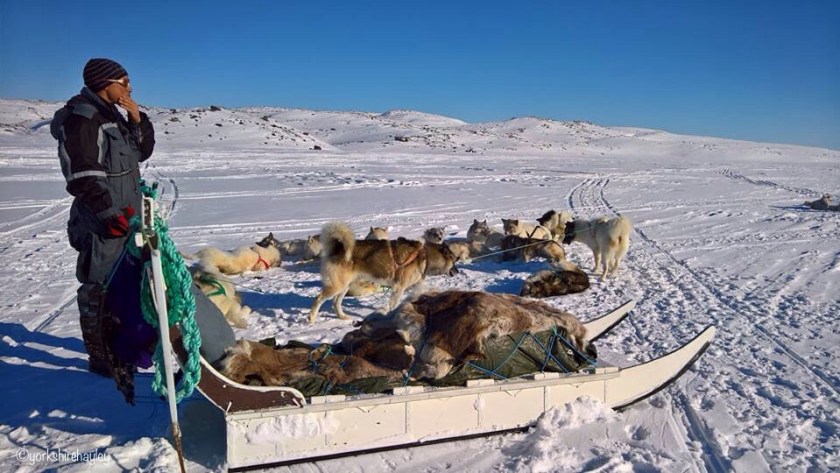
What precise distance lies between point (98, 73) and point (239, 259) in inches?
195

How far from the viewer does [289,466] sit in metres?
3.55

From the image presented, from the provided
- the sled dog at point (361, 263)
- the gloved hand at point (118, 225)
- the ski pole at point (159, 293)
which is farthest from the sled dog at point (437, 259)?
the ski pole at point (159, 293)

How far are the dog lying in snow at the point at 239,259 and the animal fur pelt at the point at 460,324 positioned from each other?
418cm

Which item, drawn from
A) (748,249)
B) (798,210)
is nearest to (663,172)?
(798,210)

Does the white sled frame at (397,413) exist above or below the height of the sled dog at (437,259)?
below

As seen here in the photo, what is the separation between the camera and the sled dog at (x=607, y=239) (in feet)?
28.9

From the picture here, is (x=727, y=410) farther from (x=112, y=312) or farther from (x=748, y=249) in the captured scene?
(x=748, y=249)

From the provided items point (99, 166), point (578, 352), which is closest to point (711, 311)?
point (578, 352)

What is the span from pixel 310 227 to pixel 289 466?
9225 millimetres

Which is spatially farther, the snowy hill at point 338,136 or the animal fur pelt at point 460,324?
the snowy hill at point 338,136

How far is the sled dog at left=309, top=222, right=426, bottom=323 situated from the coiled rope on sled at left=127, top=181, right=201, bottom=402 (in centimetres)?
315

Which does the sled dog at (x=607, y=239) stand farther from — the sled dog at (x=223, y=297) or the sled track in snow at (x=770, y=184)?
the sled track in snow at (x=770, y=184)

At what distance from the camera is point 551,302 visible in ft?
24.7

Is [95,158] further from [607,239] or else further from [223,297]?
[607,239]
